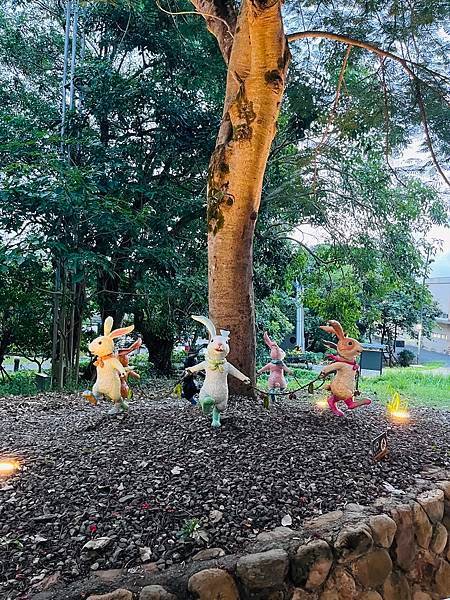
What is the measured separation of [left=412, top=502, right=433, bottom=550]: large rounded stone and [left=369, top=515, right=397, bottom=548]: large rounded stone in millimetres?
142

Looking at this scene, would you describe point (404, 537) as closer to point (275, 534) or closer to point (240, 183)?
point (275, 534)

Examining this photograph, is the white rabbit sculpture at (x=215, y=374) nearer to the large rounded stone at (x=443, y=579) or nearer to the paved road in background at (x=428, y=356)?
the large rounded stone at (x=443, y=579)

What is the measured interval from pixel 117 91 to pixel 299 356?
18.9 feet

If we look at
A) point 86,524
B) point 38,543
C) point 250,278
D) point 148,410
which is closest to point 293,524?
point 86,524

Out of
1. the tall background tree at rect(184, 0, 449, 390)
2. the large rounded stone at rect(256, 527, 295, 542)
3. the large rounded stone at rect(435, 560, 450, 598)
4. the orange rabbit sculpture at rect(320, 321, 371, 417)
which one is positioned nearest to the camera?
the large rounded stone at rect(256, 527, 295, 542)

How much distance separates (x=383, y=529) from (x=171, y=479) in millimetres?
718

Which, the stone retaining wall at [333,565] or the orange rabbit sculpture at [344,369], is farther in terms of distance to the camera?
the orange rabbit sculpture at [344,369]

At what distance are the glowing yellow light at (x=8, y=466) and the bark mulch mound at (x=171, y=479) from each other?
36 millimetres

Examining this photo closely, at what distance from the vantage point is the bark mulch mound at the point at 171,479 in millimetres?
1244

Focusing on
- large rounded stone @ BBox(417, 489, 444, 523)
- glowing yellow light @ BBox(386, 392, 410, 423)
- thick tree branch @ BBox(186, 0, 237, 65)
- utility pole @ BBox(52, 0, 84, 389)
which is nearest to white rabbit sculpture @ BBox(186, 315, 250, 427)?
large rounded stone @ BBox(417, 489, 444, 523)

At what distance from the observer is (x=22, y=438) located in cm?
207

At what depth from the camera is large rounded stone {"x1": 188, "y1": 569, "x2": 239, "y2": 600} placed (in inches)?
44.4

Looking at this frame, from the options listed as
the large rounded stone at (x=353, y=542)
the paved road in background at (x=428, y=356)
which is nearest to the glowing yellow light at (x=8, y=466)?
the large rounded stone at (x=353, y=542)

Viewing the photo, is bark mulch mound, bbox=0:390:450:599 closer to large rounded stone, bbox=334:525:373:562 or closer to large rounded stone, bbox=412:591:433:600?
large rounded stone, bbox=334:525:373:562
